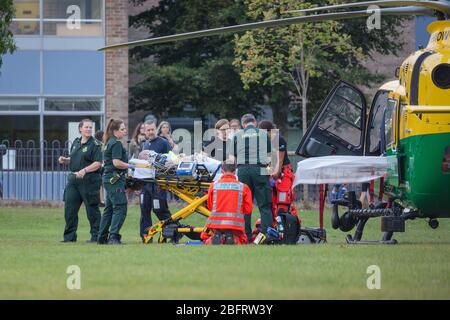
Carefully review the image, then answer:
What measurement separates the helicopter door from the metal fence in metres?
12.1

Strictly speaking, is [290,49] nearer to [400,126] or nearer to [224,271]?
[400,126]

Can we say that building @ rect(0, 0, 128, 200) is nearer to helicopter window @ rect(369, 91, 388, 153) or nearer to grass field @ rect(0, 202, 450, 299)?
helicopter window @ rect(369, 91, 388, 153)

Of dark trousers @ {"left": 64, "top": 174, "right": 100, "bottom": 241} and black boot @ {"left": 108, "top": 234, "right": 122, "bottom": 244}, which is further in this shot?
dark trousers @ {"left": 64, "top": 174, "right": 100, "bottom": 241}

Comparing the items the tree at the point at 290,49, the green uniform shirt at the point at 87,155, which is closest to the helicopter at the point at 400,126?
the green uniform shirt at the point at 87,155

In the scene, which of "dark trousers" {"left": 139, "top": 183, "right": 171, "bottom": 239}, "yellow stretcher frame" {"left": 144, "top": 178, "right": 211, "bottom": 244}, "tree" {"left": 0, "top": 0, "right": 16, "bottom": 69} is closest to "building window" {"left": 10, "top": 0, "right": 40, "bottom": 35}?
"tree" {"left": 0, "top": 0, "right": 16, "bottom": 69}

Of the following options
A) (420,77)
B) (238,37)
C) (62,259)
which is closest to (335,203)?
(420,77)

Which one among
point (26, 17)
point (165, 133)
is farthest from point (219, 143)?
point (26, 17)

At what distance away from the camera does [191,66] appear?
37781mm

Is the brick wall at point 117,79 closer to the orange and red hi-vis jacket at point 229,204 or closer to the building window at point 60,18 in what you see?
the building window at point 60,18

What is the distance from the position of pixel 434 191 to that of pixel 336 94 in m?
2.69

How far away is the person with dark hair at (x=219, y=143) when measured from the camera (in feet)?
62.8

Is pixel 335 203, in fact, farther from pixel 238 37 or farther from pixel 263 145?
pixel 238 37

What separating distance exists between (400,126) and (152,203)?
4473 millimetres

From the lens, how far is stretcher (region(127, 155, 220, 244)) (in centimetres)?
1772
